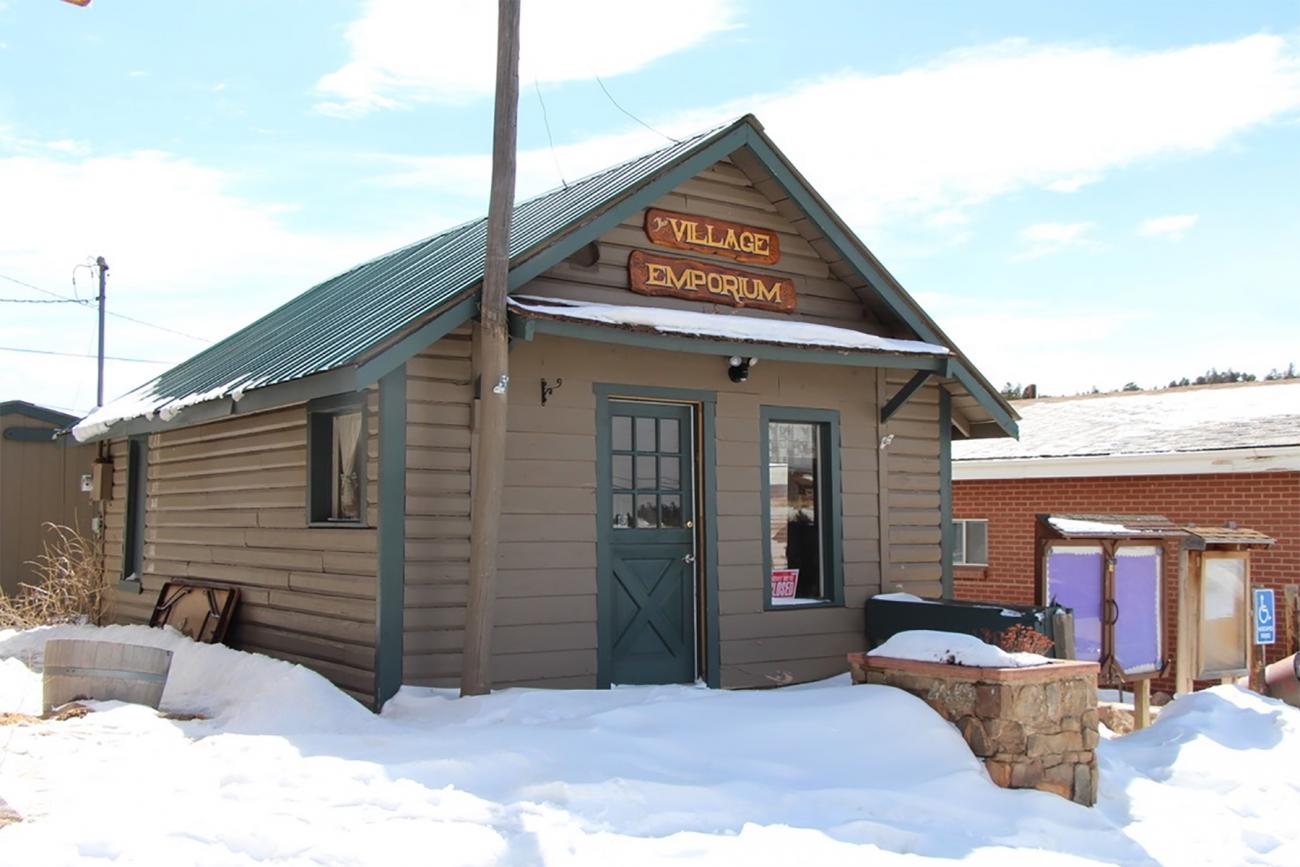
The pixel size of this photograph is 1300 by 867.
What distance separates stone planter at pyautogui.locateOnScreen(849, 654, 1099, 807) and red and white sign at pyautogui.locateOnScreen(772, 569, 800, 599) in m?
2.93

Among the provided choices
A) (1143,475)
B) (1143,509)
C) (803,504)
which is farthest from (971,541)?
(803,504)

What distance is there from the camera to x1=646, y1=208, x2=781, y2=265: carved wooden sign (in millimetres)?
9523

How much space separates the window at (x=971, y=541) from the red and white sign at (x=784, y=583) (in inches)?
305

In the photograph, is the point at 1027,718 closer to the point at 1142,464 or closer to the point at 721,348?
the point at 721,348

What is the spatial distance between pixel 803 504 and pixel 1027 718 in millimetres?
3808

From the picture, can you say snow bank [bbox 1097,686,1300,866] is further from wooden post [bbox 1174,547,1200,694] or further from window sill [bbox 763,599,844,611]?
window sill [bbox 763,599,844,611]

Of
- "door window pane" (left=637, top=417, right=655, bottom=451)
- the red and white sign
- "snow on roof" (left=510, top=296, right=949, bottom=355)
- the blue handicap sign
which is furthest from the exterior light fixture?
the blue handicap sign

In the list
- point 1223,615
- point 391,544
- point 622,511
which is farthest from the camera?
point 1223,615

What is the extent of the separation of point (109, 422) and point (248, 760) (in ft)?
22.9

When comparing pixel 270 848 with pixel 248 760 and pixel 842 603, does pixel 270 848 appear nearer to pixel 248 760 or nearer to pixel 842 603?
pixel 248 760

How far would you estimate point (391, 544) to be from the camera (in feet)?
26.1

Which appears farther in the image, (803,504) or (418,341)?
(803,504)

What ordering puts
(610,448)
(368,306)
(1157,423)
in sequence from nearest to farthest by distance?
(610,448) → (368,306) → (1157,423)

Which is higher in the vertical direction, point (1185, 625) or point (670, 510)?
point (670, 510)
